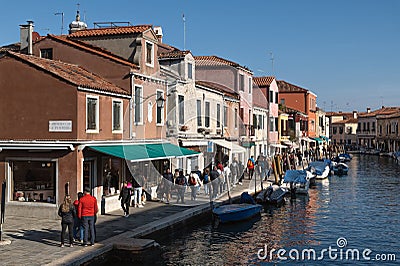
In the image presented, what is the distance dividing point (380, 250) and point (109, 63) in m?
12.9

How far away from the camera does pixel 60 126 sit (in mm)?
18031

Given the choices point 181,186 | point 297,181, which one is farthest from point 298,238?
point 297,181

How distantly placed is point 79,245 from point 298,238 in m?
8.46

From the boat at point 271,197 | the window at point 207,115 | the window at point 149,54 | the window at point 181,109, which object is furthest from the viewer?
the window at point 207,115

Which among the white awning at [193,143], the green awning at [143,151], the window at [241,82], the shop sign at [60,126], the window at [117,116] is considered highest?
the window at [241,82]

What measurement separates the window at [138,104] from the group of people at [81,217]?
770 cm

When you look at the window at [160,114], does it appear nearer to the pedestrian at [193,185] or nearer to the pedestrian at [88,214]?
the pedestrian at [193,185]

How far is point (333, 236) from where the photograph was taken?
19266 millimetres

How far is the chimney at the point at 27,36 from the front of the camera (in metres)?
22.2

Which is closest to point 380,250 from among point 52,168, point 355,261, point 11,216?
point 355,261

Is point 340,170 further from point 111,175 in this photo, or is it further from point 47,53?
point 47,53

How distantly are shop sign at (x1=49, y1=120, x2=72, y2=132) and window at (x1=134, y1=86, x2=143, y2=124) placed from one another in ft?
13.8

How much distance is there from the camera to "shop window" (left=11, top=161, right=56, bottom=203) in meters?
18.3

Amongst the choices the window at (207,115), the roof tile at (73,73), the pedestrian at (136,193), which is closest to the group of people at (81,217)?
the roof tile at (73,73)
